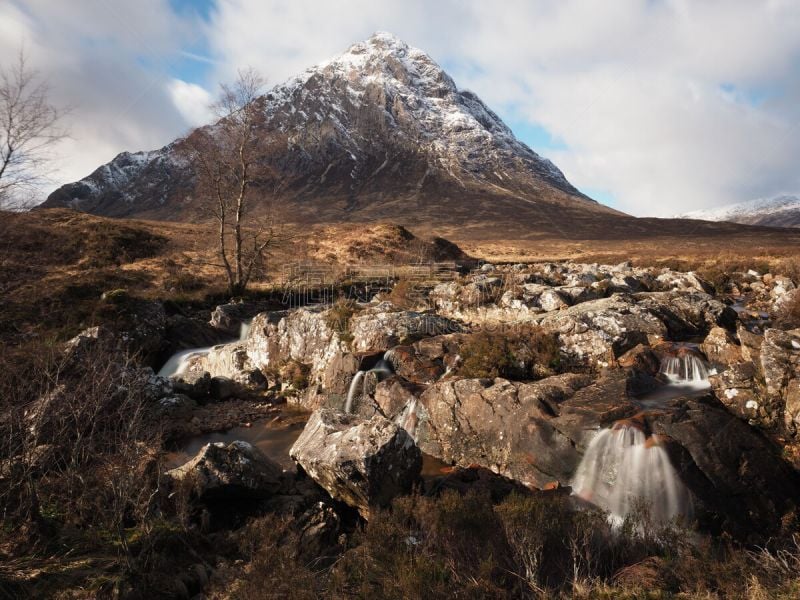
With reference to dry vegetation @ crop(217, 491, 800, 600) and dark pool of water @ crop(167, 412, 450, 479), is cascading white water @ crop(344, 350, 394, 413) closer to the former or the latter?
dark pool of water @ crop(167, 412, 450, 479)

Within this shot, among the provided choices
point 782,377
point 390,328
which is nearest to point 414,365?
point 390,328

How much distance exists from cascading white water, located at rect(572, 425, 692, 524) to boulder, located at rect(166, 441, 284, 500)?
624 centimetres

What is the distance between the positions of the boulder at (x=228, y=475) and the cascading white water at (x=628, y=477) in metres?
6.24

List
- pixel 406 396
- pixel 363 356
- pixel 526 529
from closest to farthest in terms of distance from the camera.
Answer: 1. pixel 526 529
2. pixel 406 396
3. pixel 363 356

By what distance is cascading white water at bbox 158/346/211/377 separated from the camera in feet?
56.3

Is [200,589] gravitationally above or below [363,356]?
below

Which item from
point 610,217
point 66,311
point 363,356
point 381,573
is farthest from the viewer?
point 610,217

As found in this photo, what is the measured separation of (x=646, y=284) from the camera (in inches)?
992

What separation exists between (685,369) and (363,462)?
9.50 metres

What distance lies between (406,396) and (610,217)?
141 m

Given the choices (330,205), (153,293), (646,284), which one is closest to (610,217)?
(330,205)

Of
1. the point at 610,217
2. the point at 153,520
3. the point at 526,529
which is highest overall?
the point at 610,217

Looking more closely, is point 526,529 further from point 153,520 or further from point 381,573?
point 153,520

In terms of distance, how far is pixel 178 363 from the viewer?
17.6m
